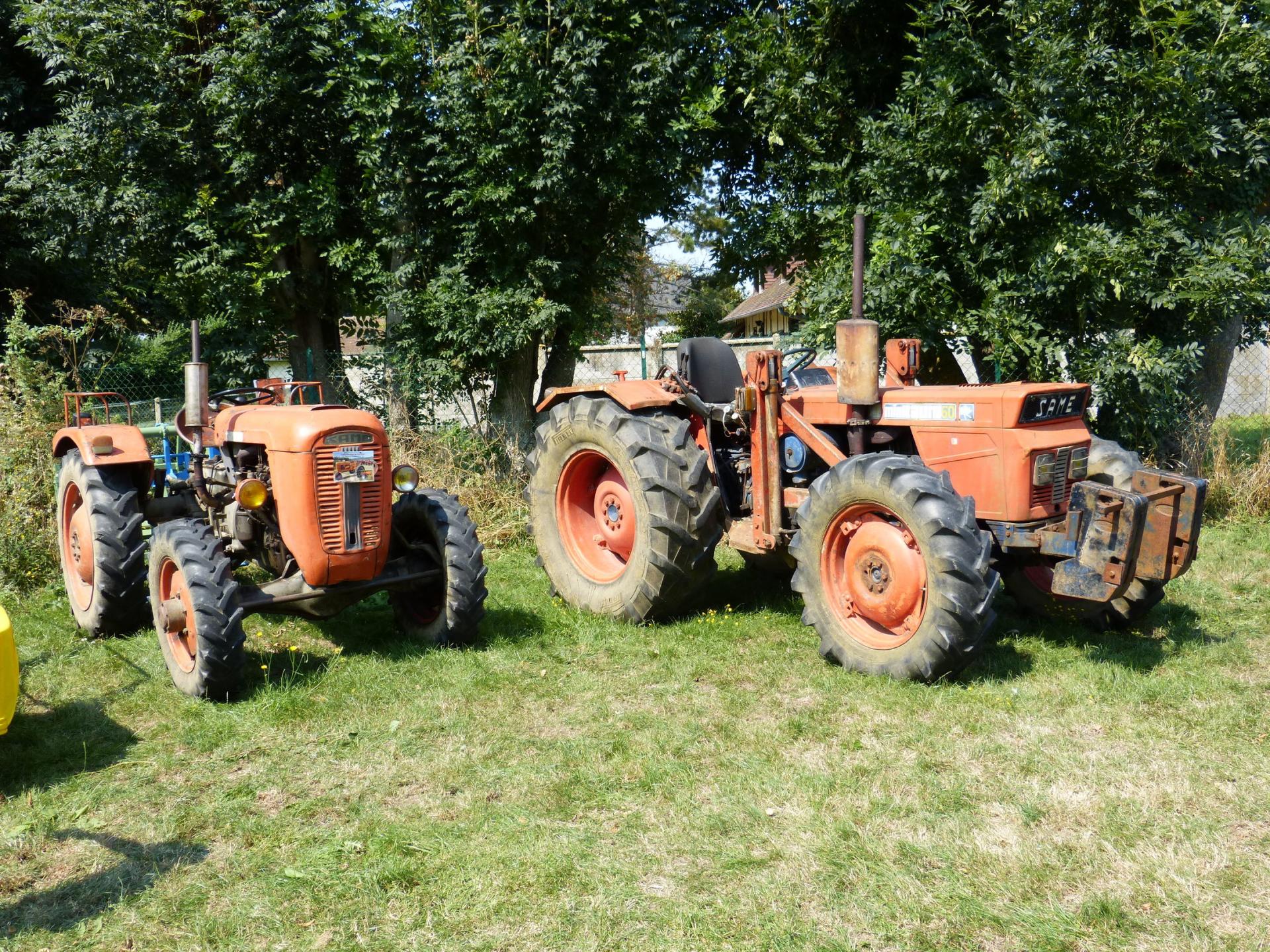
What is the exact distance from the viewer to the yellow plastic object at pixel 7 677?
3.76 metres

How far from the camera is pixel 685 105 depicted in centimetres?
870

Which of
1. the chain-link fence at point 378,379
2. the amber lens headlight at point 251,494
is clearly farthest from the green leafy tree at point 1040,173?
the amber lens headlight at point 251,494

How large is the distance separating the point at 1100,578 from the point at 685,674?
6.53 feet

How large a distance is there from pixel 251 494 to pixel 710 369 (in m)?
2.79

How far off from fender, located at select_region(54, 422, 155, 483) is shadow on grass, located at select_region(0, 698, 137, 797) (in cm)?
149

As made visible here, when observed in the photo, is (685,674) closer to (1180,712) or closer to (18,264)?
(1180,712)

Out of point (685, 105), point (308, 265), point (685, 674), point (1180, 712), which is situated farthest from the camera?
point (308, 265)

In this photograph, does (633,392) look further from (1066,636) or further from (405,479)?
(1066,636)

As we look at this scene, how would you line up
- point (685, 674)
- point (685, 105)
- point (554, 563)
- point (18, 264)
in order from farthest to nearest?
point (18, 264)
point (685, 105)
point (554, 563)
point (685, 674)

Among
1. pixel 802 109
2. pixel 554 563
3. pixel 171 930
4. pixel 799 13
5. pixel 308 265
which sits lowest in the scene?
pixel 171 930

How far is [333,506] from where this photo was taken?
15.7 feet

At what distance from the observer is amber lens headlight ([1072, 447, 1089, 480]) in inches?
Answer: 200

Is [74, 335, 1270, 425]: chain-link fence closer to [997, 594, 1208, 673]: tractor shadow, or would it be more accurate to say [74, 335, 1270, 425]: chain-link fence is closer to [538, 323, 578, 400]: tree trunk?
[538, 323, 578, 400]: tree trunk

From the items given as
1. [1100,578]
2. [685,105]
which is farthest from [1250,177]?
[1100,578]
